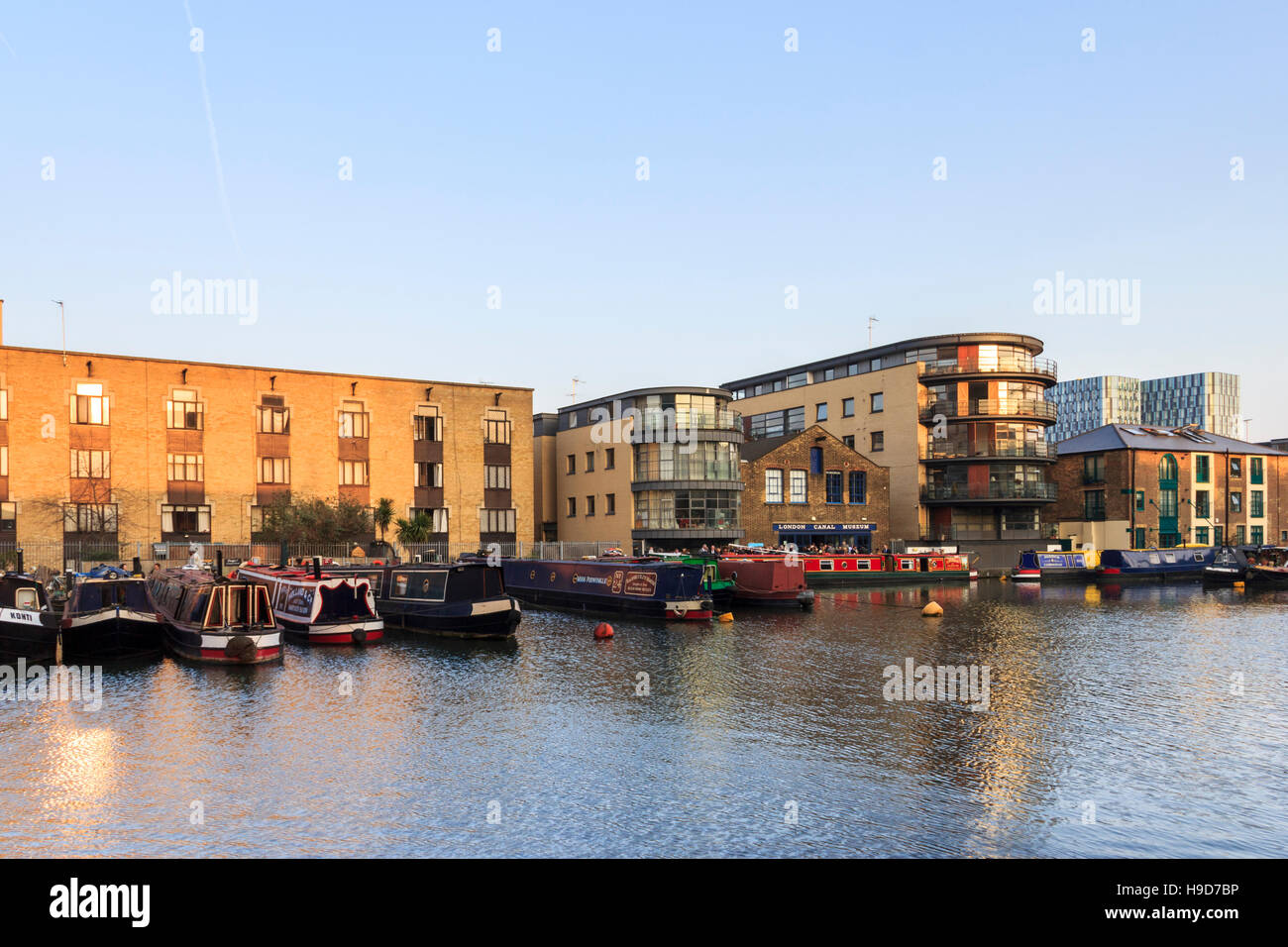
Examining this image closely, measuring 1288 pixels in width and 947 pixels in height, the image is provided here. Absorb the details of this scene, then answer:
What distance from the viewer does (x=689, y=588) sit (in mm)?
42219

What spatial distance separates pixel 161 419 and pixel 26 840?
51.1 m

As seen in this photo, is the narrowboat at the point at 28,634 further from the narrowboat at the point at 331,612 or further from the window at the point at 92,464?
the window at the point at 92,464

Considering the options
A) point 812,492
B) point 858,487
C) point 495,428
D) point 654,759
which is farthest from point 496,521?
point 654,759

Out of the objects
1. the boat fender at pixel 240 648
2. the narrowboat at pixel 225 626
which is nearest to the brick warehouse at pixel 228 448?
the narrowboat at pixel 225 626

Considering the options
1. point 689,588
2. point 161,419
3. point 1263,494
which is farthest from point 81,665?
point 1263,494

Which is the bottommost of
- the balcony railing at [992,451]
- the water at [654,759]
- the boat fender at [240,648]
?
the water at [654,759]

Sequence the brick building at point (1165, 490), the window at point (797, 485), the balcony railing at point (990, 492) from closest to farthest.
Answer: the window at point (797, 485) < the balcony railing at point (990, 492) < the brick building at point (1165, 490)

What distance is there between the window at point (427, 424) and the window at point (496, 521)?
651cm

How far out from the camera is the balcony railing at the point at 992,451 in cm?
7788

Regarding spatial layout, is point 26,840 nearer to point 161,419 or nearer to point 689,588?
point 689,588

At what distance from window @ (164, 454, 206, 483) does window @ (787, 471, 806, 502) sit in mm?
41881

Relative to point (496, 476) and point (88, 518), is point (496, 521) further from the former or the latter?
point (88, 518)

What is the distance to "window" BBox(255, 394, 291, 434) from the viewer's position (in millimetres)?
61938

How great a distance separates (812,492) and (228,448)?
42613 millimetres
